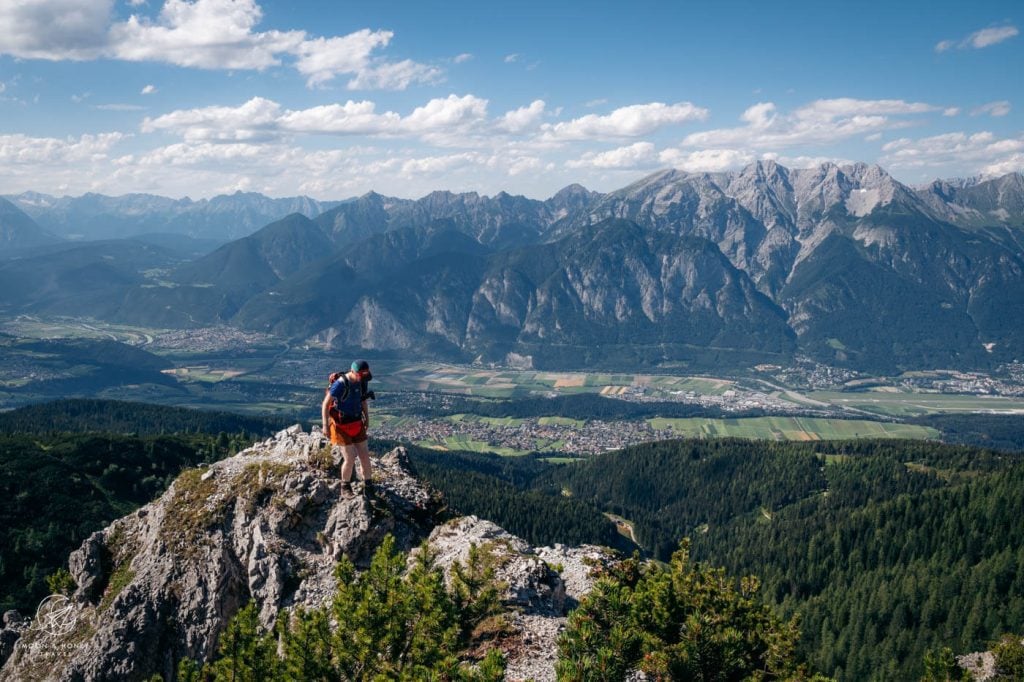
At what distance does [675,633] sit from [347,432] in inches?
713

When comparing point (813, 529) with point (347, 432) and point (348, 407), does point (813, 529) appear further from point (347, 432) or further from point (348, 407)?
point (348, 407)

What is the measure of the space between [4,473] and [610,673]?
12208cm

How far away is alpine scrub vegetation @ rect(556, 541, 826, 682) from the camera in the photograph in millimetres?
22875

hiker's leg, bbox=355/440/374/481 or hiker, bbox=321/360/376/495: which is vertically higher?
hiker, bbox=321/360/376/495

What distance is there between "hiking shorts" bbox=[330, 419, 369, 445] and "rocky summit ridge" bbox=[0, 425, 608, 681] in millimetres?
3780

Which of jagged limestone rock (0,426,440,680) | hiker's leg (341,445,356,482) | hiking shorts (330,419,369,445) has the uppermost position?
hiking shorts (330,419,369,445)

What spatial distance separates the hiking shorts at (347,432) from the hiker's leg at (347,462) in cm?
87

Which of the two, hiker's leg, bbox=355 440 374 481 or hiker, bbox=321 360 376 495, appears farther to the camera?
hiker's leg, bbox=355 440 374 481

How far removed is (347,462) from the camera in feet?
121

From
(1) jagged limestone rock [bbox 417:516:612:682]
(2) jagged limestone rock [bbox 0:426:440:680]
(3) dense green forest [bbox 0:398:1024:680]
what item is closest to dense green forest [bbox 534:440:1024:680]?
(3) dense green forest [bbox 0:398:1024:680]

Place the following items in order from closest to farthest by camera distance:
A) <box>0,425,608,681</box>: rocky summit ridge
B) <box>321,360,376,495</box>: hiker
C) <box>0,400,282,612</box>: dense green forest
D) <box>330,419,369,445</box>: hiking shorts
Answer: <box>321,360,376,495</box>: hiker → <box>330,419,369,445</box>: hiking shorts → <box>0,425,608,681</box>: rocky summit ridge → <box>0,400,282,612</box>: dense green forest

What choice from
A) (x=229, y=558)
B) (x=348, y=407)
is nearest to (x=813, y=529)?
(x=229, y=558)

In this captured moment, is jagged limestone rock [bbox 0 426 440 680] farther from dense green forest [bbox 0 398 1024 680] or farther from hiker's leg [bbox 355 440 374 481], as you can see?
dense green forest [bbox 0 398 1024 680]

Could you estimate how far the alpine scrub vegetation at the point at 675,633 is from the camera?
22.9 m
